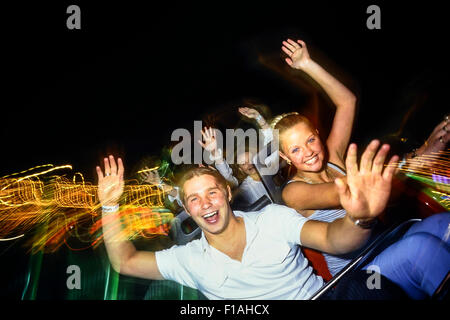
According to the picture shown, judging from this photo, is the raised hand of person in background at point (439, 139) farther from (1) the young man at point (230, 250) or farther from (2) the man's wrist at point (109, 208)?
(2) the man's wrist at point (109, 208)

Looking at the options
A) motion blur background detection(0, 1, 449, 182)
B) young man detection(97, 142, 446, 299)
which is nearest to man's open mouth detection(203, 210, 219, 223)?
young man detection(97, 142, 446, 299)

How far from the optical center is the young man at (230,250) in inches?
59.2

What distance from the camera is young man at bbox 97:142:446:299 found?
1.50 metres

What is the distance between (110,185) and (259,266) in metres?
1.17

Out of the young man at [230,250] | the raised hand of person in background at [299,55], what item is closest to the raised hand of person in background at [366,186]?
the young man at [230,250]

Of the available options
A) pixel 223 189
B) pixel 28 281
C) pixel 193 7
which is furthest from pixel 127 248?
pixel 193 7

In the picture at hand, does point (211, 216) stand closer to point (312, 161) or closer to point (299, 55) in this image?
point (312, 161)

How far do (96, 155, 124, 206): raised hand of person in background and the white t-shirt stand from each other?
1.77 feet

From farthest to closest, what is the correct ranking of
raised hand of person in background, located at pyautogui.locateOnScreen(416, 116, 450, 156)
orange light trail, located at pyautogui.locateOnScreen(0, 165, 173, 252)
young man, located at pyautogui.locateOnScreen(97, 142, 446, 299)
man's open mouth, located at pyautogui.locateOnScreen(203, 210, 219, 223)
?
1. orange light trail, located at pyautogui.locateOnScreen(0, 165, 173, 252)
2. raised hand of person in background, located at pyautogui.locateOnScreen(416, 116, 450, 156)
3. man's open mouth, located at pyautogui.locateOnScreen(203, 210, 219, 223)
4. young man, located at pyautogui.locateOnScreen(97, 142, 446, 299)

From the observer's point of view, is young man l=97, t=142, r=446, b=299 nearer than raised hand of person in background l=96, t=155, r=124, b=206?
Yes

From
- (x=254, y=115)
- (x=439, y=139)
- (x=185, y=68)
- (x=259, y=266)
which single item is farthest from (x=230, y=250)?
(x=185, y=68)

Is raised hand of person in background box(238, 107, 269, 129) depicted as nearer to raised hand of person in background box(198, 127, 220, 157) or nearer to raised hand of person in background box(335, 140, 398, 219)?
raised hand of person in background box(198, 127, 220, 157)

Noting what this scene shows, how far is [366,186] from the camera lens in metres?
1.16

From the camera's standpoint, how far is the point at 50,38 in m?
→ 3.86
